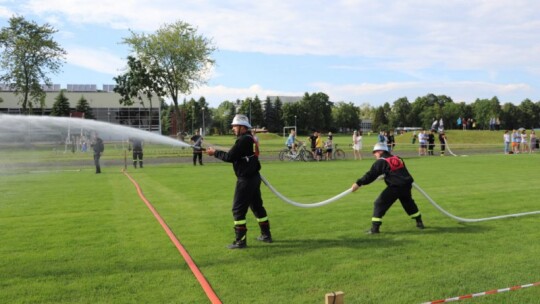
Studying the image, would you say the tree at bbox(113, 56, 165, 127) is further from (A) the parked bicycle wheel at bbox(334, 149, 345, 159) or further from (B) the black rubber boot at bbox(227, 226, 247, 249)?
(B) the black rubber boot at bbox(227, 226, 247, 249)

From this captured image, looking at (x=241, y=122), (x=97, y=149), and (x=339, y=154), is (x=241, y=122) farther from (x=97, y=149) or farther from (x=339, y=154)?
(x=339, y=154)

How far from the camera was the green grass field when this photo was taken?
17.9 ft

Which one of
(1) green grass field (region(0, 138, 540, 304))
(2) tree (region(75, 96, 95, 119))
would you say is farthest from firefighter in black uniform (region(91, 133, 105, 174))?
(2) tree (region(75, 96, 95, 119))

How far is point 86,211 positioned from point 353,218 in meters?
6.76

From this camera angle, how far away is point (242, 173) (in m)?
7.63

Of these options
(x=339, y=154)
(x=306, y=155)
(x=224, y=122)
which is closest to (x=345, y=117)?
(x=224, y=122)

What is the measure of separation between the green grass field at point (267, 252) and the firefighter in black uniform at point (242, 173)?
0.45m

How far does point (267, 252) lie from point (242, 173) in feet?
4.76

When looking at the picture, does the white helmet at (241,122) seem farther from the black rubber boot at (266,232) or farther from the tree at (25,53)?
the tree at (25,53)

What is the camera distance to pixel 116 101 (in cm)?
8488

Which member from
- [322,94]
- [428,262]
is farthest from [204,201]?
[322,94]

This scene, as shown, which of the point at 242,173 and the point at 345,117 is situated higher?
the point at 345,117

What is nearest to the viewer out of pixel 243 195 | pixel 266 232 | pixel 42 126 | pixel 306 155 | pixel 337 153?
pixel 243 195

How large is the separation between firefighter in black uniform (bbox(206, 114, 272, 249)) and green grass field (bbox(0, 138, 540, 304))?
45cm
